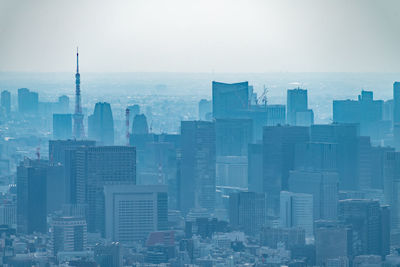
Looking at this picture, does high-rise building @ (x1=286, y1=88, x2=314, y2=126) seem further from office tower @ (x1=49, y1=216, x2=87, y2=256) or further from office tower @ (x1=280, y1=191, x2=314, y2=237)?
office tower @ (x1=49, y1=216, x2=87, y2=256)

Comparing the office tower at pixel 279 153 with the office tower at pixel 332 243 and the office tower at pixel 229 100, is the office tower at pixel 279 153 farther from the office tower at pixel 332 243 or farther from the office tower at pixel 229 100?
the office tower at pixel 332 243

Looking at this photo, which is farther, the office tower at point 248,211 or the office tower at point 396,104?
the office tower at point 396,104

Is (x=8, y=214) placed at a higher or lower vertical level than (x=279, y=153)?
lower

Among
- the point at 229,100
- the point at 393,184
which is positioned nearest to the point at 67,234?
the point at 393,184

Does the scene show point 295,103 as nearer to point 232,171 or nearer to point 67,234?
point 232,171

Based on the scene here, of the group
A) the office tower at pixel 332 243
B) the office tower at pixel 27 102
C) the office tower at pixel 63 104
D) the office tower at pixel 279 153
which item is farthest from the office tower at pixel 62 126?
the office tower at pixel 332 243

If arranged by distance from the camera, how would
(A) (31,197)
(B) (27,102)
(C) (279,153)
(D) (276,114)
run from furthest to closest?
(D) (276,114)
(B) (27,102)
(C) (279,153)
(A) (31,197)
